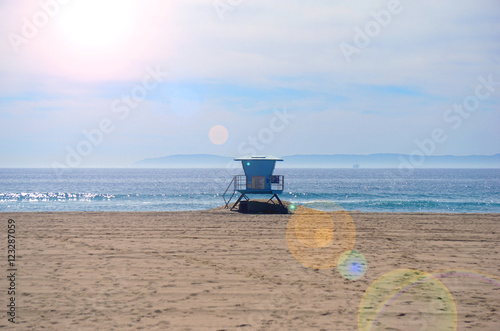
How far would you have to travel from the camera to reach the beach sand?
7.37m

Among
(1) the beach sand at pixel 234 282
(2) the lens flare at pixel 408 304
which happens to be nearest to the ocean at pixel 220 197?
(1) the beach sand at pixel 234 282

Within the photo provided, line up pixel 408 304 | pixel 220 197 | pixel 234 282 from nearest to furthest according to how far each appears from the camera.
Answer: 1. pixel 408 304
2. pixel 234 282
3. pixel 220 197

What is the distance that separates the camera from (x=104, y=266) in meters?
11.2

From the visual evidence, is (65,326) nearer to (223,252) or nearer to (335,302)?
(335,302)

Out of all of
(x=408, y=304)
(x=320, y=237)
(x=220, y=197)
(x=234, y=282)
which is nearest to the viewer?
(x=408, y=304)

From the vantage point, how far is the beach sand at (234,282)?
7367mm

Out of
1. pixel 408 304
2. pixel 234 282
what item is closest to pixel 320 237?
pixel 234 282

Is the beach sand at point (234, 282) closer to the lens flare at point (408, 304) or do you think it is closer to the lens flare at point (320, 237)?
the lens flare at point (408, 304)

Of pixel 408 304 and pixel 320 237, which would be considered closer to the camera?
pixel 408 304

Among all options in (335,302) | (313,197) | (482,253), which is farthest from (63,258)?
(313,197)

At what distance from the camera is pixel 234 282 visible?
31.7 feet

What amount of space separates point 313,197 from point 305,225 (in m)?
38.4

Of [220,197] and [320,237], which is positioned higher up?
[320,237]

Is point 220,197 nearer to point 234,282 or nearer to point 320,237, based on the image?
point 320,237
